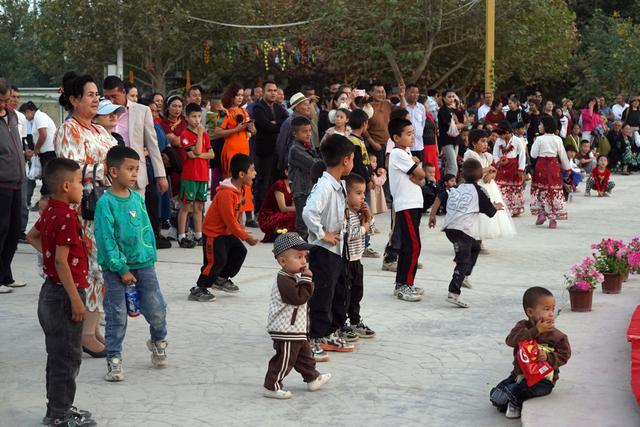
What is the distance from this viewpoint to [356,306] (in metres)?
8.09

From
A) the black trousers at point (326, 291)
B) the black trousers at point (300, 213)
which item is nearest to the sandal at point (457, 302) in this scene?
the black trousers at point (326, 291)

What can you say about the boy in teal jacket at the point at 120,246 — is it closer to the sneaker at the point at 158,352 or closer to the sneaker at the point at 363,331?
the sneaker at the point at 158,352

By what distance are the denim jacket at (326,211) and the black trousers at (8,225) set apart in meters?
3.19

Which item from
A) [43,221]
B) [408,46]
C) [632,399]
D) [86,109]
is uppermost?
[408,46]

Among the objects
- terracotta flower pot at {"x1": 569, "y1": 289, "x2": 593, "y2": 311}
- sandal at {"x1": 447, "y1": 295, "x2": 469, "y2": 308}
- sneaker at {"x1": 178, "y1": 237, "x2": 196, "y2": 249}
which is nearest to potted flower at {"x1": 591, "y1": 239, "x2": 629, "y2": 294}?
terracotta flower pot at {"x1": 569, "y1": 289, "x2": 593, "y2": 311}

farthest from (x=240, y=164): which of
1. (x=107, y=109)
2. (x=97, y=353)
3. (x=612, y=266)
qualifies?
(x=612, y=266)

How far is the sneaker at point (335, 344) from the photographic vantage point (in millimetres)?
7648

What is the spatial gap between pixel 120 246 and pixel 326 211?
4.99ft

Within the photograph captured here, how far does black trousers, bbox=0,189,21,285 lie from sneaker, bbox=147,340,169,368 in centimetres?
289

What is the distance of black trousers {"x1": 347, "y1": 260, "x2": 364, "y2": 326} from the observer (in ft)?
26.0

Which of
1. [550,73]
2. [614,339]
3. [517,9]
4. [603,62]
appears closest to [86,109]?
[614,339]

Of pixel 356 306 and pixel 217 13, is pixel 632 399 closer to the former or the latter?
pixel 356 306

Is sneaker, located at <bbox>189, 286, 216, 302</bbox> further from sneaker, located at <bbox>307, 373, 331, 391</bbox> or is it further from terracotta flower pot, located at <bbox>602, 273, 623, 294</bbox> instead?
terracotta flower pot, located at <bbox>602, 273, 623, 294</bbox>

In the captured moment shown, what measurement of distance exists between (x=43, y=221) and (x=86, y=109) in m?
1.83
